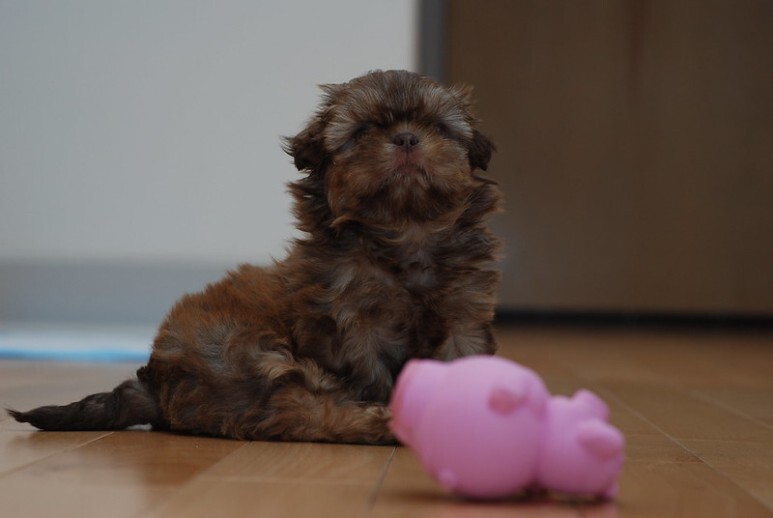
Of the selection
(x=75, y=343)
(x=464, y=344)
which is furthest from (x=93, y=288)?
(x=464, y=344)

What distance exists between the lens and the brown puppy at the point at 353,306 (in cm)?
215

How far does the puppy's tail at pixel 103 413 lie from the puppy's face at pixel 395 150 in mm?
569

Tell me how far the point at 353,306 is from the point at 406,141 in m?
0.35

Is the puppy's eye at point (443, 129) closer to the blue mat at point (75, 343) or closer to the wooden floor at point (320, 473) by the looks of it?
the wooden floor at point (320, 473)

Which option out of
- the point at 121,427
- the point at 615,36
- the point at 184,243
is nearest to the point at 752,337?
the point at 615,36

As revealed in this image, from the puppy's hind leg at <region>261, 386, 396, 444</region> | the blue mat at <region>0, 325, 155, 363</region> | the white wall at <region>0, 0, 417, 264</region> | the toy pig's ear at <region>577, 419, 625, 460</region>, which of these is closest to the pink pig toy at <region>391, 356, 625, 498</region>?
the toy pig's ear at <region>577, 419, 625, 460</region>

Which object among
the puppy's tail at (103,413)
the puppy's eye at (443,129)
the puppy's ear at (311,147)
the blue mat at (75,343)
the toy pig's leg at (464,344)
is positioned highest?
the puppy's eye at (443,129)

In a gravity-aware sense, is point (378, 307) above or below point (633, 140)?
below

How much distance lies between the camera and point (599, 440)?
4.98ft

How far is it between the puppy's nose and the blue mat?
2.13m

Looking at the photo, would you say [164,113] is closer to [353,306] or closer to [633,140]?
[353,306]

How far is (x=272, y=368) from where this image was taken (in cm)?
214

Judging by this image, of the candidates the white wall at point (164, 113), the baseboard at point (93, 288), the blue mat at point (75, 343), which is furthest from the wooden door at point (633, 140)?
the blue mat at point (75, 343)

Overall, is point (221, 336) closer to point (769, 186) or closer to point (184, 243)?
point (184, 243)
